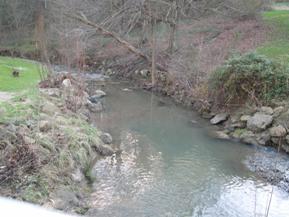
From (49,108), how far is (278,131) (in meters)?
5.38

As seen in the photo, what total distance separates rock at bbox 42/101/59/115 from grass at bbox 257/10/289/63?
680cm

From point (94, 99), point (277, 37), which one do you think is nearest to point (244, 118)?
point (94, 99)

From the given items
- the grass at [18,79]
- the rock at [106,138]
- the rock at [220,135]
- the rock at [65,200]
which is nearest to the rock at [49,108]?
the rock at [106,138]

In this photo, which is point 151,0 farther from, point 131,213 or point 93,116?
point 131,213

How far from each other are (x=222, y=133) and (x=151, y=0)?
726cm

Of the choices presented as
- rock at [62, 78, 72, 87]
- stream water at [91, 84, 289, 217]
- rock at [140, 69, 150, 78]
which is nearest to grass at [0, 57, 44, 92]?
rock at [62, 78, 72, 87]

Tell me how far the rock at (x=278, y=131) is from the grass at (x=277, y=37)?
9.88ft

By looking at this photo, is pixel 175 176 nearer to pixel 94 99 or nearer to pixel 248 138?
pixel 248 138

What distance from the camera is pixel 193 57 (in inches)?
618

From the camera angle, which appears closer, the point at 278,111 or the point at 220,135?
the point at 278,111

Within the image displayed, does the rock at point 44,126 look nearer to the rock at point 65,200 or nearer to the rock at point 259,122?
the rock at point 65,200

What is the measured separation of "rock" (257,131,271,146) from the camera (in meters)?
10.3

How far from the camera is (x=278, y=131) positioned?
10.2 metres

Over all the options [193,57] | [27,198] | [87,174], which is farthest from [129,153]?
[193,57]
